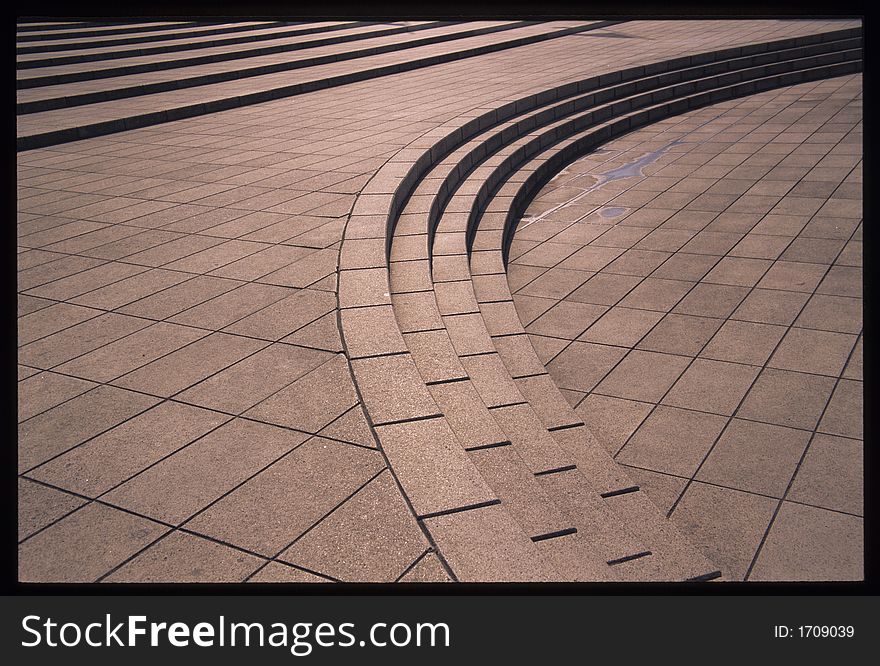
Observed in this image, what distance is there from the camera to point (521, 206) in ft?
24.8

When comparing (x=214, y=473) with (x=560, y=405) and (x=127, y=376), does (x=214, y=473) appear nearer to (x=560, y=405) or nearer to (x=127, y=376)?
(x=127, y=376)

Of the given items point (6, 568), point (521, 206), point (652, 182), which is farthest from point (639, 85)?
point (6, 568)

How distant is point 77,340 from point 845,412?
156 inches

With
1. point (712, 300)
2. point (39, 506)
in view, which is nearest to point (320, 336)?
point (39, 506)

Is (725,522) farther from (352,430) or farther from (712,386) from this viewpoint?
(352,430)

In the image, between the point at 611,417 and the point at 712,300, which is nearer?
the point at 611,417

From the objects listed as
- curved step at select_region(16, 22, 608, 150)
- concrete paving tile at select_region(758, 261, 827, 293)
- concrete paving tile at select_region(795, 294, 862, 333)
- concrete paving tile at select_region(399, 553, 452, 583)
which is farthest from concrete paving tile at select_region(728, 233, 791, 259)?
curved step at select_region(16, 22, 608, 150)

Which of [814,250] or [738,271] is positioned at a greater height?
[814,250]

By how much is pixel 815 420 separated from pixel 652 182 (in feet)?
15.8

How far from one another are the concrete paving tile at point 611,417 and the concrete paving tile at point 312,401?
4.37 ft

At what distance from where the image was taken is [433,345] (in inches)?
154

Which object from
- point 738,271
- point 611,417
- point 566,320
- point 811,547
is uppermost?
point 738,271

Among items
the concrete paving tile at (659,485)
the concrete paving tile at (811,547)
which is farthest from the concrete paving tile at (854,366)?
the concrete paving tile at (659,485)

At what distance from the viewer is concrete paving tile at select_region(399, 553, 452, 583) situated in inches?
87.2
